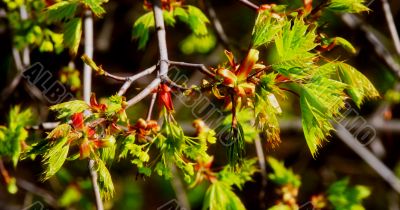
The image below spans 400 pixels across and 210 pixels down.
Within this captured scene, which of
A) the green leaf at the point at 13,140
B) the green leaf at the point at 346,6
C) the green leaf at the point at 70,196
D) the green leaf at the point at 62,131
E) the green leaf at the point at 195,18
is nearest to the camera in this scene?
the green leaf at the point at 62,131

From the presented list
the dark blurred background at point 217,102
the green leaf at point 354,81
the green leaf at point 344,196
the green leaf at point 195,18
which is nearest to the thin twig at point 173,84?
the green leaf at point 354,81

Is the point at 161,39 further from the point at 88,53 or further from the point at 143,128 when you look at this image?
the point at 88,53

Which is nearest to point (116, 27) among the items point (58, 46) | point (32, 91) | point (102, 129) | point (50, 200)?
point (32, 91)

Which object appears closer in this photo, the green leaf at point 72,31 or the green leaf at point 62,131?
the green leaf at point 62,131

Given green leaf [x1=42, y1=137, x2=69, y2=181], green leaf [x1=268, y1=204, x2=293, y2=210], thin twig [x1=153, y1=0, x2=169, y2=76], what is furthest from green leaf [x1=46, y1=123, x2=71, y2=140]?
green leaf [x1=268, y1=204, x2=293, y2=210]

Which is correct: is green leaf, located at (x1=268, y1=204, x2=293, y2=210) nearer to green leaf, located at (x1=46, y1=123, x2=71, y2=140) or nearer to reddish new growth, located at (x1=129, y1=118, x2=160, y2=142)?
reddish new growth, located at (x1=129, y1=118, x2=160, y2=142)

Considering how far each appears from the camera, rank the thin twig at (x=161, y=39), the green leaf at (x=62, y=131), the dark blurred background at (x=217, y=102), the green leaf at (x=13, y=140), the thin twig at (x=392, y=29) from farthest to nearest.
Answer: the dark blurred background at (x=217, y=102)
the thin twig at (x=392, y=29)
the green leaf at (x=13, y=140)
the thin twig at (x=161, y=39)
the green leaf at (x=62, y=131)

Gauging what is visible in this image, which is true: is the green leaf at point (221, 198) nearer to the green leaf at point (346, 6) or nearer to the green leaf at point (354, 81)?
the green leaf at point (354, 81)

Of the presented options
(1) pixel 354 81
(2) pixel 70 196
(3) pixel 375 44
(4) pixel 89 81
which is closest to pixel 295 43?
(1) pixel 354 81
